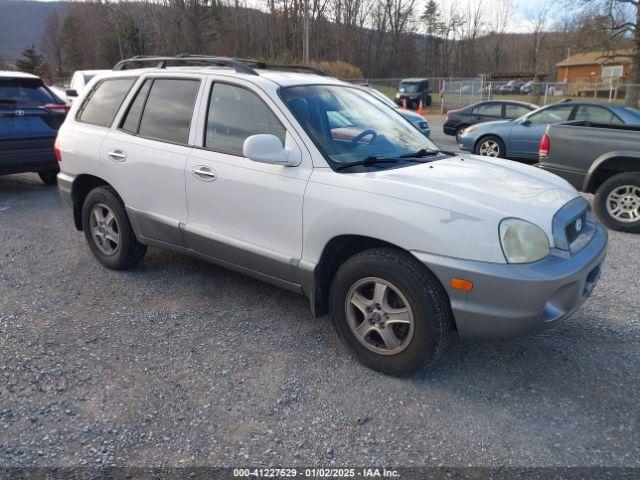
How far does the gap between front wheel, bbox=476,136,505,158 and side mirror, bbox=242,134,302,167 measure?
370 inches

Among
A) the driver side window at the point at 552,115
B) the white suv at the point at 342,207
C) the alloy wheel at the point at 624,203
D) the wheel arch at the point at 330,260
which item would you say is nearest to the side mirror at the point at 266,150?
the white suv at the point at 342,207

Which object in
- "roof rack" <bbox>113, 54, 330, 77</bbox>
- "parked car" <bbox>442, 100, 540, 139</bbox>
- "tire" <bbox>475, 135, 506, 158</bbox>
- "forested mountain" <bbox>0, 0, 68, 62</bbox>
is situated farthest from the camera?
"forested mountain" <bbox>0, 0, 68, 62</bbox>

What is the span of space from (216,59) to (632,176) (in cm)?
512

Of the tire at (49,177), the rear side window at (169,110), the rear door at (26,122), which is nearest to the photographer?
the rear side window at (169,110)

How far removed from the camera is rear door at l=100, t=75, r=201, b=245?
3994 mm

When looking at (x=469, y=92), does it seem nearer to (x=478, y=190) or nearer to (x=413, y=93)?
(x=413, y=93)

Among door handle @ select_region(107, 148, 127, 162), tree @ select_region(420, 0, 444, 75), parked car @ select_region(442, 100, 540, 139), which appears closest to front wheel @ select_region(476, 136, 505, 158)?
parked car @ select_region(442, 100, 540, 139)

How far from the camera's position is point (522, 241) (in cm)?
275

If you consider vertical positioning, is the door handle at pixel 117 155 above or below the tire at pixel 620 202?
above

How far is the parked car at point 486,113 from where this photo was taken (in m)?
14.2

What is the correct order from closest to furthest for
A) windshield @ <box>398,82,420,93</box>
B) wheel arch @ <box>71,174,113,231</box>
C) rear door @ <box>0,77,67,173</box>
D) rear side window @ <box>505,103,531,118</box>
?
1. wheel arch @ <box>71,174,113,231</box>
2. rear door @ <box>0,77,67,173</box>
3. rear side window @ <box>505,103,531,118</box>
4. windshield @ <box>398,82,420,93</box>

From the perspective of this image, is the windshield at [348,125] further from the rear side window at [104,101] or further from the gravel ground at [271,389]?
the rear side window at [104,101]

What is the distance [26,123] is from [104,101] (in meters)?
3.69

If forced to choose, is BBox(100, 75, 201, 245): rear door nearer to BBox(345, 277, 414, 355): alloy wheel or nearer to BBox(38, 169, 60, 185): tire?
BBox(345, 277, 414, 355): alloy wheel
